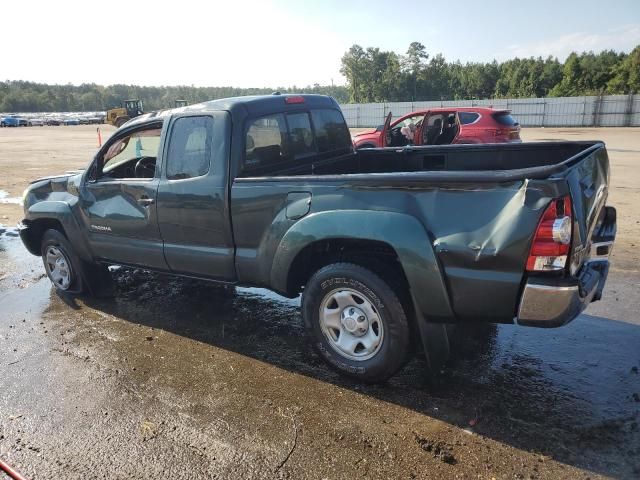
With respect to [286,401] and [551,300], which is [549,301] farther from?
[286,401]

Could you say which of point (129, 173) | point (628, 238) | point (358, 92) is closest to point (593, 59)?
A: point (358, 92)

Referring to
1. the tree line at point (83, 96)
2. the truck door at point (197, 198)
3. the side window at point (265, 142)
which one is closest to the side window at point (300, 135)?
the side window at point (265, 142)

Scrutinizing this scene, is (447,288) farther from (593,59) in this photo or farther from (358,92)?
(358,92)

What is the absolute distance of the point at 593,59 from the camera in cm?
5969

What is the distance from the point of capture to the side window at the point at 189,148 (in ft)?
13.4

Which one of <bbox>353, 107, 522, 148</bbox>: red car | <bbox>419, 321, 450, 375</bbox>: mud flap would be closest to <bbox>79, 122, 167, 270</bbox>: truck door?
<bbox>419, 321, 450, 375</bbox>: mud flap

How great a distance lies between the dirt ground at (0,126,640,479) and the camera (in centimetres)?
278

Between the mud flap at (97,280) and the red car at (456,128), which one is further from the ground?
the red car at (456,128)

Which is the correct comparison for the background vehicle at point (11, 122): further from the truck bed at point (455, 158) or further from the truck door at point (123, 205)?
the truck bed at point (455, 158)

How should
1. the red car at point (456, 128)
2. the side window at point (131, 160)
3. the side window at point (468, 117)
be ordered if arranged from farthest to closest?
the side window at point (468, 117) → the red car at point (456, 128) → the side window at point (131, 160)

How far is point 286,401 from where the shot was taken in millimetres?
3396

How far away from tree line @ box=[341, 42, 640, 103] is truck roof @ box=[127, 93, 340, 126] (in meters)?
52.7

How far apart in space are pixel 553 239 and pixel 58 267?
5.00 meters

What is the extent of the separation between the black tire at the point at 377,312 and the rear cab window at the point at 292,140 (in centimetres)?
114
